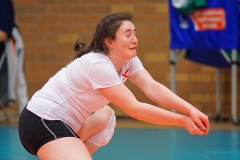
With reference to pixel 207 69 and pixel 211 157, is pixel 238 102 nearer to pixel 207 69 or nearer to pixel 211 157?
pixel 207 69

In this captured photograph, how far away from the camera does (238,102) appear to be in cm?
648

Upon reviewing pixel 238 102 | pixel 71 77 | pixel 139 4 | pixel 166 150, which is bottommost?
pixel 238 102

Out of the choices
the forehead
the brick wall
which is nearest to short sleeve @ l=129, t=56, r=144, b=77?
the forehead

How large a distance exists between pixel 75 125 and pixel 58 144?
10.1 inches

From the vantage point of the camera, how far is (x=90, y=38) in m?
6.80

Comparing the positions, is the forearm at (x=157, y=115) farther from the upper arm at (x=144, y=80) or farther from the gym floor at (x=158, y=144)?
the gym floor at (x=158, y=144)

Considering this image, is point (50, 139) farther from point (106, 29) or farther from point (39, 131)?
point (106, 29)

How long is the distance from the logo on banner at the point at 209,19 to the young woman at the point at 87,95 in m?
2.59

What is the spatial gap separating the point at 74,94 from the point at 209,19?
294 centimetres

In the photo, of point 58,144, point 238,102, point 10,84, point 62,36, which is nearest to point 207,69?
point 238,102

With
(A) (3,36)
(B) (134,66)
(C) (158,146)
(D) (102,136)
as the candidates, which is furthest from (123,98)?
(A) (3,36)

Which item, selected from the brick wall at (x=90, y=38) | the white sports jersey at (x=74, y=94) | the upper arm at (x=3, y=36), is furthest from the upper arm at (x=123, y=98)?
the brick wall at (x=90, y=38)

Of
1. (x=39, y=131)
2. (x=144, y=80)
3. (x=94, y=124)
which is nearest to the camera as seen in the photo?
(x=39, y=131)

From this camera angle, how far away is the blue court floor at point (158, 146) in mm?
4164
